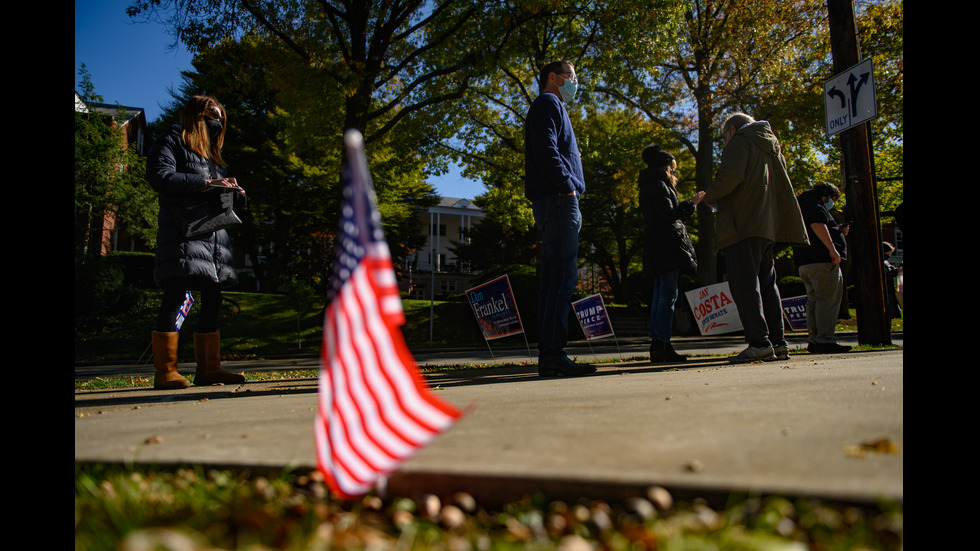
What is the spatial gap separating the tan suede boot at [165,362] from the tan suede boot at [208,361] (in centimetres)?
24

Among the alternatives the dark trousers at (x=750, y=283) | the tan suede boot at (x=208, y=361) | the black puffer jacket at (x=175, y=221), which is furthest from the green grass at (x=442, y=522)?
the dark trousers at (x=750, y=283)

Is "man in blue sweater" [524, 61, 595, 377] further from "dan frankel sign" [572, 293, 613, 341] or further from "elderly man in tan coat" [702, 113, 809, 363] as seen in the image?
"dan frankel sign" [572, 293, 613, 341]

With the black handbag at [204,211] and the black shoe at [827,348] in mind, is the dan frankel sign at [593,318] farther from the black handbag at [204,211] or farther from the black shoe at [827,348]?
the black handbag at [204,211]

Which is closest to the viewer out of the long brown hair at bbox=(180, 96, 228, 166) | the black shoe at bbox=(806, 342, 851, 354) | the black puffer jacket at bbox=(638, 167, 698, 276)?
the long brown hair at bbox=(180, 96, 228, 166)

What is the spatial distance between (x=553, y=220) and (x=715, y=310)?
175 inches

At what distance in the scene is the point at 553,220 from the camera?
177 inches

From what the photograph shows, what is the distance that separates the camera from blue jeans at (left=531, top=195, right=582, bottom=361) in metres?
4.49

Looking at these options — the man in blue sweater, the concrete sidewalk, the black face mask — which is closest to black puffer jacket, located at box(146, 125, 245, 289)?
the black face mask

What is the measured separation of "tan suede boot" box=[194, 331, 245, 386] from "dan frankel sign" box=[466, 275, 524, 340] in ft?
12.2

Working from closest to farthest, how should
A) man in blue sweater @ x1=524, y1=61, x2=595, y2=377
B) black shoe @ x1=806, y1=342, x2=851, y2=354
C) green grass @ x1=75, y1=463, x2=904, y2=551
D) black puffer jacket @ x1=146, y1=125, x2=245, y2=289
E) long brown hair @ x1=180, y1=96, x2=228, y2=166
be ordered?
1. green grass @ x1=75, y1=463, x2=904, y2=551
2. black puffer jacket @ x1=146, y1=125, x2=245, y2=289
3. man in blue sweater @ x1=524, y1=61, x2=595, y2=377
4. long brown hair @ x1=180, y1=96, x2=228, y2=166
5. black shoe @ x1=806, y1=342, x2=851, y2=354

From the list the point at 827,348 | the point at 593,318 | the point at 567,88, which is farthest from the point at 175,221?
the point at 827,348

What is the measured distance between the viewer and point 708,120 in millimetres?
17344

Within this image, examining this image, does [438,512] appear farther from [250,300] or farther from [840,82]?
[250,300]
